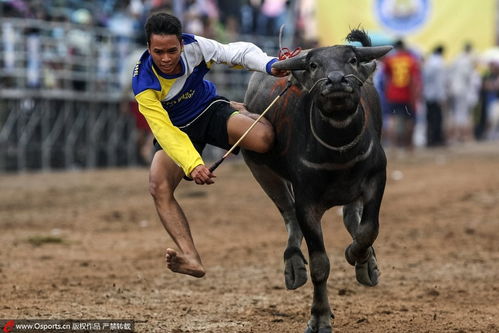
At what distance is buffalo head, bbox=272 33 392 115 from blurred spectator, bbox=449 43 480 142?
17.2 meters

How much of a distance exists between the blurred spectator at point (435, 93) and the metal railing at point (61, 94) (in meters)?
7.25

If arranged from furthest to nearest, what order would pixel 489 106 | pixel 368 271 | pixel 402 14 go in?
pixel 489 106
pixel 402 14
pixel 368 271

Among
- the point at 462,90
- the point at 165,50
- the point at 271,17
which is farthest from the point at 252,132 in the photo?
the point at 462,90

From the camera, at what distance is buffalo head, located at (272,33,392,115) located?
18.5 feet

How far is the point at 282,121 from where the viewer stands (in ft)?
21.3

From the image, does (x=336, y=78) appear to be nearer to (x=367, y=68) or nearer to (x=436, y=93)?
(x=367, y=68)

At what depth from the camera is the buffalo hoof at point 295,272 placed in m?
6.66

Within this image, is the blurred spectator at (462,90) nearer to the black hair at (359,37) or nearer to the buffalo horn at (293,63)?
the black hair at (359,37)

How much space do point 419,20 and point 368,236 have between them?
56.8 feet

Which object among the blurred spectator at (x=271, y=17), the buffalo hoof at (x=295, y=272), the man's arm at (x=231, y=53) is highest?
the blurred spectator at (x=271, y=17)

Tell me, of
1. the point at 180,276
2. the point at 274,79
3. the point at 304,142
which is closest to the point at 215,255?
the point at 180,276

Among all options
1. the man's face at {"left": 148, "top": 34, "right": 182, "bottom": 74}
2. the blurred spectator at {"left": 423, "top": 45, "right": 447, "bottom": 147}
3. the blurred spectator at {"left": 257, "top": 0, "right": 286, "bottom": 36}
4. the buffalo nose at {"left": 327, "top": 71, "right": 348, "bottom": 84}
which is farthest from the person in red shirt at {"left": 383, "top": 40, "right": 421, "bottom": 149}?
the buffalo nose at {"left": 327, "top": 71, "right": 348, "bottom": 84}

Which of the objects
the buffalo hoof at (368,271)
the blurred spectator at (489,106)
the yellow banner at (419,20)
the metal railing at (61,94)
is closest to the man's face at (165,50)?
the buffalo hoof at (368,271)

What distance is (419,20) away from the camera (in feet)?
75.0
